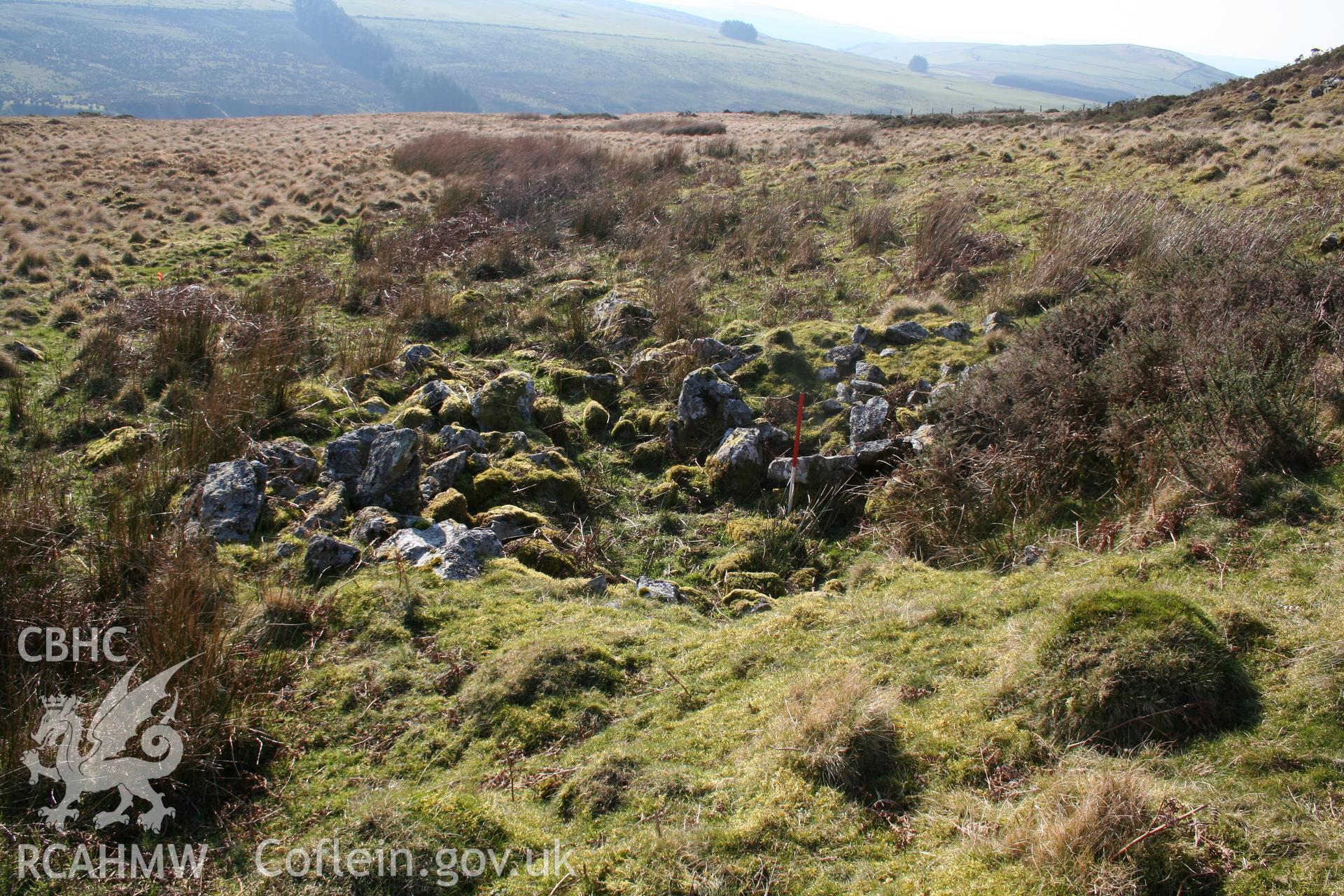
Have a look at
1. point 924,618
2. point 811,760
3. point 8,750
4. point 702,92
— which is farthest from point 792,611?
point 702,92

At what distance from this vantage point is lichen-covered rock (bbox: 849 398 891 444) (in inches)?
244

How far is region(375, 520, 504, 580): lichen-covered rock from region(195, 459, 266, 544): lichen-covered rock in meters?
1.01

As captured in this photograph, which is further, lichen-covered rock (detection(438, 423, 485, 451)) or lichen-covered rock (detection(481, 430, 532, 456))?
lichen-covered rock (detection(481, 430, 532, 456))

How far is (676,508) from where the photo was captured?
607 cm

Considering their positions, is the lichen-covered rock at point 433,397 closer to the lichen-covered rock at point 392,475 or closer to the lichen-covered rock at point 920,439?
the lichen-covered rock at point 392,475

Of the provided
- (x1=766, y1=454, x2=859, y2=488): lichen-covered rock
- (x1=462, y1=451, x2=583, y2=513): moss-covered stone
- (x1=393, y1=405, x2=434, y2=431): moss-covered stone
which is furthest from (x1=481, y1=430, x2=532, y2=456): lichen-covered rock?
(x1=766, y1=454, x2=859, y2=488): lichen-covered rock

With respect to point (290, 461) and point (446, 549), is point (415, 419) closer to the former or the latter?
point (290, 461)

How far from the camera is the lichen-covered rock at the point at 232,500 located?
470 centimetres

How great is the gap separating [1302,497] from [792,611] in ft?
9.00

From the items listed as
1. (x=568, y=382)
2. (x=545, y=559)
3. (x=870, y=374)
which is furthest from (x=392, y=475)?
(x=870, y=374)

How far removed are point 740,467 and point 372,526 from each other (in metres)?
2.99

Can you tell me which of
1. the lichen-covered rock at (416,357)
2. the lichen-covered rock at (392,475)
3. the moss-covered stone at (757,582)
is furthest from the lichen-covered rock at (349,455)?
the moss-covered stone at (757,582)

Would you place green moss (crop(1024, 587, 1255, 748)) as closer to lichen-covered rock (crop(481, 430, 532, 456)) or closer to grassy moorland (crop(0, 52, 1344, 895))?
grassy moorland (crop(0, 52, 1344, 895))

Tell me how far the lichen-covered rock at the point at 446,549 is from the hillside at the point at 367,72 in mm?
118968
